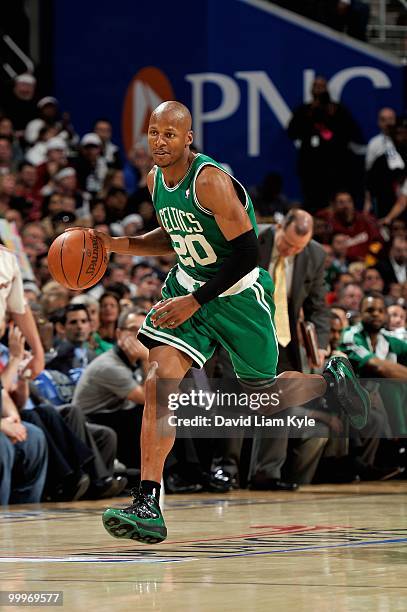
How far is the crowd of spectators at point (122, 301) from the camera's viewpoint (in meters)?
8.45

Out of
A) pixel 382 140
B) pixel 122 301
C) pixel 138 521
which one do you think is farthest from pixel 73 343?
pixel 382 140

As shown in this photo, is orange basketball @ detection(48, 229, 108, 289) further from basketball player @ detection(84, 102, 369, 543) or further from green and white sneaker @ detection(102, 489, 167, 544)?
green and white sneaker @ detection(102, 489, 167, 544)

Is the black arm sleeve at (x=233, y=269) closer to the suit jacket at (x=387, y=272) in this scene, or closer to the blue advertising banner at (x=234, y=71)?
the suit jacket at (x=387, y=272)

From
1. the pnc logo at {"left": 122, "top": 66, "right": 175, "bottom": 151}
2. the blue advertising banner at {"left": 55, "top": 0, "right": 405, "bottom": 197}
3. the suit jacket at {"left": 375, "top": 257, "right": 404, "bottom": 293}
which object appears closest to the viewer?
the suit jacket at {"left": 375, "top": 257, "right": 404, "bottom": 293}

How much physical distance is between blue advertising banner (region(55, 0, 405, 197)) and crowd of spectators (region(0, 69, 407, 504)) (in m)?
0.69

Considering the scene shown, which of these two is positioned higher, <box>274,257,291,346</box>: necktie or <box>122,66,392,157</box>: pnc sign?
<box>122,66,392,157</box>: pnc sign

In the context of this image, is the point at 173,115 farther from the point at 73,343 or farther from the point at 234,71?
the point at 234,71

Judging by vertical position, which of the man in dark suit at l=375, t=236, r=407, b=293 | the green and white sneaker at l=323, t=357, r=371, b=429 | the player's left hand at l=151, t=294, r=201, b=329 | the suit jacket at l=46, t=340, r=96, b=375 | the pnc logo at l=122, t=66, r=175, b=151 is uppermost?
the pnc logo at l=122, t=66, r=175, b=151

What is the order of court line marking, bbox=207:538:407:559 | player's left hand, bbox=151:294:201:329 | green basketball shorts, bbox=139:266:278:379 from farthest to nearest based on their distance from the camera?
green basketball shorts, bbox=139:266:278:379 < player's left hand, bbox=151:294:201:329 < court line marking, bbox=207:538:407:559

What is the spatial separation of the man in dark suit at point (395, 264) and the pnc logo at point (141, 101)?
13.6ft

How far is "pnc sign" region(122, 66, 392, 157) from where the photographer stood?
16625 mm

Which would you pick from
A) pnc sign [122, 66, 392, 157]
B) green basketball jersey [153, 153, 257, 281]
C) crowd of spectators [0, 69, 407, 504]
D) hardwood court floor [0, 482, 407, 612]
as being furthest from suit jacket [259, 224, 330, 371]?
pnc sign [122, 66, 392, 157]

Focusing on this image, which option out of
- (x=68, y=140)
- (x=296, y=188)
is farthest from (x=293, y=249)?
(x=296, y=188)

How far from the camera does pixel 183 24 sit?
1683 cm
